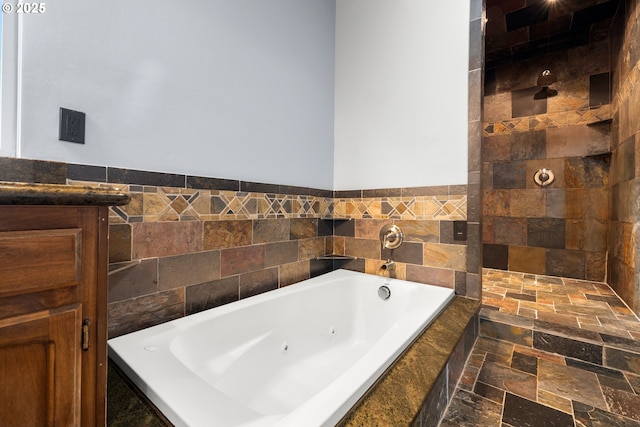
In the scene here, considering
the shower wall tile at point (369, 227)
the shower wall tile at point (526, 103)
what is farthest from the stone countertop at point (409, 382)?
the shower wall tile at point (526, 103)

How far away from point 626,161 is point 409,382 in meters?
2.50

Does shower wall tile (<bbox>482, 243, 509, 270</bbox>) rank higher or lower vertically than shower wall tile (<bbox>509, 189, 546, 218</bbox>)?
lower

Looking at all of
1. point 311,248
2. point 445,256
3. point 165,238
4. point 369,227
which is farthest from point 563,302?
point 165,238

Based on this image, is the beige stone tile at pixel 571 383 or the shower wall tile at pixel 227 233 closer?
the beige stone tile at pixel 571 383

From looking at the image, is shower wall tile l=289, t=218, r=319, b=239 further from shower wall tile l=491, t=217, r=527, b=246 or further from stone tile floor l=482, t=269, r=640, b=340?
shower wall tile l=491, t=217, r=527, b=246

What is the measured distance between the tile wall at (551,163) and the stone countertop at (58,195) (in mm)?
2687

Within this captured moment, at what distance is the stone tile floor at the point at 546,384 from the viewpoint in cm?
106

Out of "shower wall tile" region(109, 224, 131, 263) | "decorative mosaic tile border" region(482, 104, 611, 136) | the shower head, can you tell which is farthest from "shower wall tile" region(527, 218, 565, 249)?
"shower wall tile" region(109, 224, 131, 263)

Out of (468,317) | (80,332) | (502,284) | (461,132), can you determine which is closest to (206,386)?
(80,332)

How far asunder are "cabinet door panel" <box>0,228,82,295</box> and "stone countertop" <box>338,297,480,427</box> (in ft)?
2.17

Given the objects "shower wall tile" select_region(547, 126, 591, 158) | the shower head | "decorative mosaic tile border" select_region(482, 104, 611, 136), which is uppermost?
the shower head

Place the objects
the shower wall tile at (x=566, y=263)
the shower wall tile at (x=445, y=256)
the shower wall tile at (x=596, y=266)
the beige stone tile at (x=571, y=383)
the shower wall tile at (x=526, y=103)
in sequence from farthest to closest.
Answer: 1. the shower wall tile at (x=526, y=103)
2. the shower wall tile at (x=566, y=263)
3. the shower wall tile at (x=596, y=266)
4. the shower wall tile at (x=445, y=256)
5. the beige stone tile at (x=571, y=383)

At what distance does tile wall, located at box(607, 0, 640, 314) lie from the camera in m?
1.82

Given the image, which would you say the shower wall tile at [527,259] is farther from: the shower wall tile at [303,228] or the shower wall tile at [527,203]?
the shower wall tile at [303,228]
